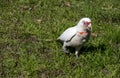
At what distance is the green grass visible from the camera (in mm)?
6066

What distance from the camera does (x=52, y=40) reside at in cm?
692

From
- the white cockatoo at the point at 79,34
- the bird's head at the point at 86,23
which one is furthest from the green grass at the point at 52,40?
the bird's head at the point at 86,23

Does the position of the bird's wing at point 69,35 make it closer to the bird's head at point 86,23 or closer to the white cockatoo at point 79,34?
the white cockatoo at point 79,34

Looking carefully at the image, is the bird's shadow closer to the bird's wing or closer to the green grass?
the green grass

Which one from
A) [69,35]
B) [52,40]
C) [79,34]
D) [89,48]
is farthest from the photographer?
[52,40]

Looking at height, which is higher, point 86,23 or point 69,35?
point 86,23

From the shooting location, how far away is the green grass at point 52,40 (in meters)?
6.07

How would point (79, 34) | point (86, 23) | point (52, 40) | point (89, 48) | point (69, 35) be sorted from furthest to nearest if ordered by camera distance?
point (52, 40), point (89, 48), point (69, 35), point (79, 34), point (86, 23)

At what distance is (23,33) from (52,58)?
103 cm

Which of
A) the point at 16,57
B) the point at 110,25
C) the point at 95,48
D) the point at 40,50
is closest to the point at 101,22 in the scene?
the point at 110,25

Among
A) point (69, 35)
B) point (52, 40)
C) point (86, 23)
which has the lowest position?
point (52, 40)

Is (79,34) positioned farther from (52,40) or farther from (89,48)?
(52,40)

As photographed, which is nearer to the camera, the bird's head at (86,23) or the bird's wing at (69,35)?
the bird's head at (86,23)

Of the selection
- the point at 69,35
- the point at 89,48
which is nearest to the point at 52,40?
the point at 89,48
